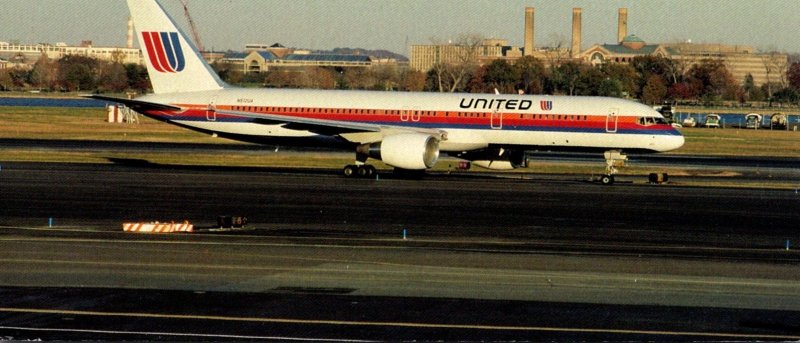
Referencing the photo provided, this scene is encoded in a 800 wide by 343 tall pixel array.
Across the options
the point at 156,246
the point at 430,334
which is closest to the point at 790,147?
the point at 156,246

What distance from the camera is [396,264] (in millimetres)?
24250

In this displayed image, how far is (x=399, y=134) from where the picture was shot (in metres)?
46.6

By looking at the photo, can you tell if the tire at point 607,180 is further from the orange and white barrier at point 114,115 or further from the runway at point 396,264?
the orange and white barrier at point 114,115

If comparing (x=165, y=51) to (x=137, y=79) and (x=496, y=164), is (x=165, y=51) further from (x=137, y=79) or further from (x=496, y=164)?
(x=137, y=79)

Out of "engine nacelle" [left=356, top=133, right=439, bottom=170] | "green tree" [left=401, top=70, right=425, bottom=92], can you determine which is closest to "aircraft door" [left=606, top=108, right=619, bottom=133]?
"engine nacelle" [left=356, top=133, right=439, bottom=170]

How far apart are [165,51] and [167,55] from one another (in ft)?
0.72

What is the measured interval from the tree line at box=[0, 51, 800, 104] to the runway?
8224 cm

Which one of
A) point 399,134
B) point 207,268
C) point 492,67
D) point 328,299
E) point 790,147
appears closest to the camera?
point 328,299

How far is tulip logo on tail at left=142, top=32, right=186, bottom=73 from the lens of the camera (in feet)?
170

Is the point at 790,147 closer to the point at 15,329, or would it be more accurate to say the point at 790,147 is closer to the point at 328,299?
the point at 328,299

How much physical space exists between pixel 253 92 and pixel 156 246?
79.1ft

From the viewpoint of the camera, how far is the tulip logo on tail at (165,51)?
5172 centimetres

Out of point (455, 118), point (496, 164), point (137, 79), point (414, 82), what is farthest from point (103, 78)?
point (496, 164)

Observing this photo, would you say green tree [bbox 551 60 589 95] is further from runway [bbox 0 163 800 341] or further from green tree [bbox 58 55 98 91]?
runway [bbox 0 163 800 341]
